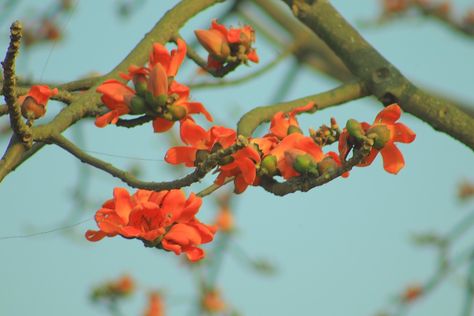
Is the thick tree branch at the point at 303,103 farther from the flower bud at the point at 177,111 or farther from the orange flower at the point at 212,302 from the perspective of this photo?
the orange flower at the point at 212,302

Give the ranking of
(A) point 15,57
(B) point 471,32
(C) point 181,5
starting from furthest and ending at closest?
1. (B) point 471,32
2. (C) point 181,5
3. (A) point 15,57

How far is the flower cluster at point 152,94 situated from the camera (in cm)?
163

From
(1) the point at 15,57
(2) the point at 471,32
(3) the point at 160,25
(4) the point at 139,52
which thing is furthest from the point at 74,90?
(2) the point at 471,32

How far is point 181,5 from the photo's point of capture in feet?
7.36

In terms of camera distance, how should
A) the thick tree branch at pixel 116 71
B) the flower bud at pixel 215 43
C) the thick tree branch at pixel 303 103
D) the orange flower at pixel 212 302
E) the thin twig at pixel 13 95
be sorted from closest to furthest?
the thin twig at pixel 13 95
the thick tree branch at pixel 116 71
the thick tree branch at pixel 303 103
the flower bud at pixel 215 43
the orange flower at pixel 212 302

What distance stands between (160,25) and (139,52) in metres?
0.16

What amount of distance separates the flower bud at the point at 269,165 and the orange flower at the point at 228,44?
19.3 inches

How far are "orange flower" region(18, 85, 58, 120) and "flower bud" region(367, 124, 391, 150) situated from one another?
56 centimetres

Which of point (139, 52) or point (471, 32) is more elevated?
point (471, 32)

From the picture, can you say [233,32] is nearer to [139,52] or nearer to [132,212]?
[139,52]

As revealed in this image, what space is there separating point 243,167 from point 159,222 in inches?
7.1

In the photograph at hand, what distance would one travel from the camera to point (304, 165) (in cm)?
161

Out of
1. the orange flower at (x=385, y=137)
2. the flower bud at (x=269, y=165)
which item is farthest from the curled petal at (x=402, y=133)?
the flower bud at (x=269, y=165)

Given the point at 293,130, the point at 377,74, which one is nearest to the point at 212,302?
the point at 377,74
